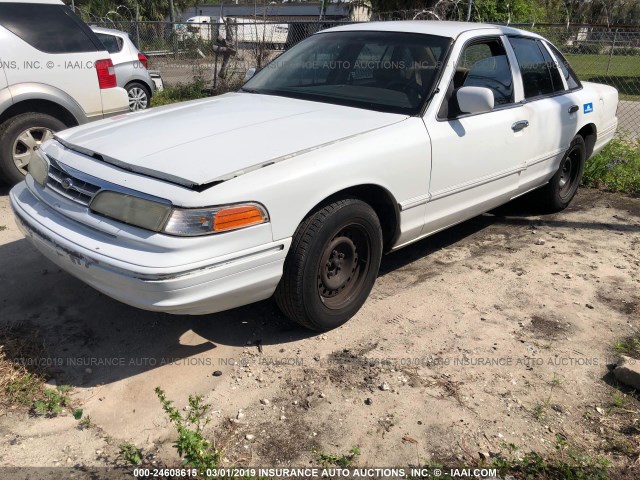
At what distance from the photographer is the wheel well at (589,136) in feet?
18.3

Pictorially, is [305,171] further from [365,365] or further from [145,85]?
[145,85]

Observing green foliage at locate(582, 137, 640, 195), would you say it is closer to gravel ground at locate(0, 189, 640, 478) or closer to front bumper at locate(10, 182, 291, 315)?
gravel ground at locate(0, 189, 640, 478)

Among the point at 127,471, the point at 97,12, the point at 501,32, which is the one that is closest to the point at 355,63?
the point at 501,32

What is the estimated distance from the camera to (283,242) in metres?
2.85

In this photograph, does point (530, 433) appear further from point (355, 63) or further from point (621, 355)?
point (355, 63)

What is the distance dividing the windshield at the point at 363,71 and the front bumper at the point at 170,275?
1.43m

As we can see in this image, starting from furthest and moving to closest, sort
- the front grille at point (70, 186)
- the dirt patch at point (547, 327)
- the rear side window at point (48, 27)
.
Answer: the rear side window at point (48, 27)
the dirt patch at point (547, 327)
the front grille at point (70, 186)

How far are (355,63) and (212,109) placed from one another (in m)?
1.11

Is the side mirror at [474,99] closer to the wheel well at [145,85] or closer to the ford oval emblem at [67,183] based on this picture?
the ford oval emblem at [67,183]

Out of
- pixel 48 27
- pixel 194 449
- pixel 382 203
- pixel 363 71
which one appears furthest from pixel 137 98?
pixel 194 449

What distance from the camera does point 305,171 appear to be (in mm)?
2881

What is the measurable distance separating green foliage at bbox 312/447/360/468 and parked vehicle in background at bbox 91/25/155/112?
349 inches

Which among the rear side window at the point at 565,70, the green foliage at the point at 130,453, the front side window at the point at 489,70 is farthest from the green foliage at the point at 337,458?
the rear side window at the point at 565,70

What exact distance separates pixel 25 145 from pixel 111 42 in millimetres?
5643
